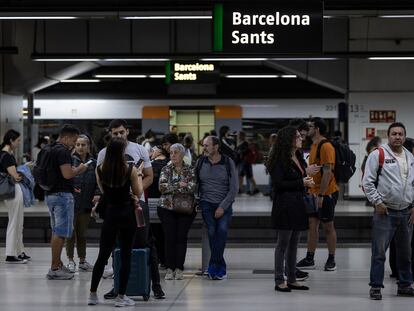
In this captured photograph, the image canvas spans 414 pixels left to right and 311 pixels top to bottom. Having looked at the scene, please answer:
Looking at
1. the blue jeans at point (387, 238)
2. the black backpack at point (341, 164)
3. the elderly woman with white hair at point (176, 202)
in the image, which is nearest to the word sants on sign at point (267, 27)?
the black backpack at point (341, 164)

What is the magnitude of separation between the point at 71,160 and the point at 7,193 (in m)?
1.77

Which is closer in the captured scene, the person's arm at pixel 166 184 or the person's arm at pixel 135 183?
the person's arm at pixel 135 183

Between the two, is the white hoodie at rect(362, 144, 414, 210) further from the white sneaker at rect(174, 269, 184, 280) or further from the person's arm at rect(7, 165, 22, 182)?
the person's arm at rect(7, 165, 22, 182)

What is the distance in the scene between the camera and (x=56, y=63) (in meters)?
22.0

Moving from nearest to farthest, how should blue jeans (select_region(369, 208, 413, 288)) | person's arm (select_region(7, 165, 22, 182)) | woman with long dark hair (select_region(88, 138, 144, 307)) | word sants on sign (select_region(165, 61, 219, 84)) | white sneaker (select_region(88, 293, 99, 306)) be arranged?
woman with long dark hair (select_region(88, 138, 144, 307)) < white sneaker (select_region(88, 293, 99, 306)) < blue jeans (select_region(369, 208, 413, 288)) < person's arm (select_region(7, 165, 22, 182)) < word sants on sign (select_region(165, 61, 219, 84))

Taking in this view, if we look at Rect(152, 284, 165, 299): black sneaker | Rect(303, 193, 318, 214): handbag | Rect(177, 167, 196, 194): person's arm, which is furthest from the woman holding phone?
Rect(303, 193, 318, 214): handbag

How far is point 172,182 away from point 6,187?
2.76m

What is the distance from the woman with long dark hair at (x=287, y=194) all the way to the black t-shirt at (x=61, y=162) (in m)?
2.25

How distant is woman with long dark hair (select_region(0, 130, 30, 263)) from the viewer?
36.3ft

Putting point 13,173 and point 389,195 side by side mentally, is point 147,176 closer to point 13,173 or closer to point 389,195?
point 389,195

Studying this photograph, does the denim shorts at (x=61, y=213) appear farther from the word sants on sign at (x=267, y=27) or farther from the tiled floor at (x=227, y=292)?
the word sants on sign at (x=267, y=27)

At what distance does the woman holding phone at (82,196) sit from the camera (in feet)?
33.3

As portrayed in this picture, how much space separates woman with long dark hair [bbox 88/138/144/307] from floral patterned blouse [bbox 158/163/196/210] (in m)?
1.63

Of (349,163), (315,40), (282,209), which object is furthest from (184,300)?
(315,40)
